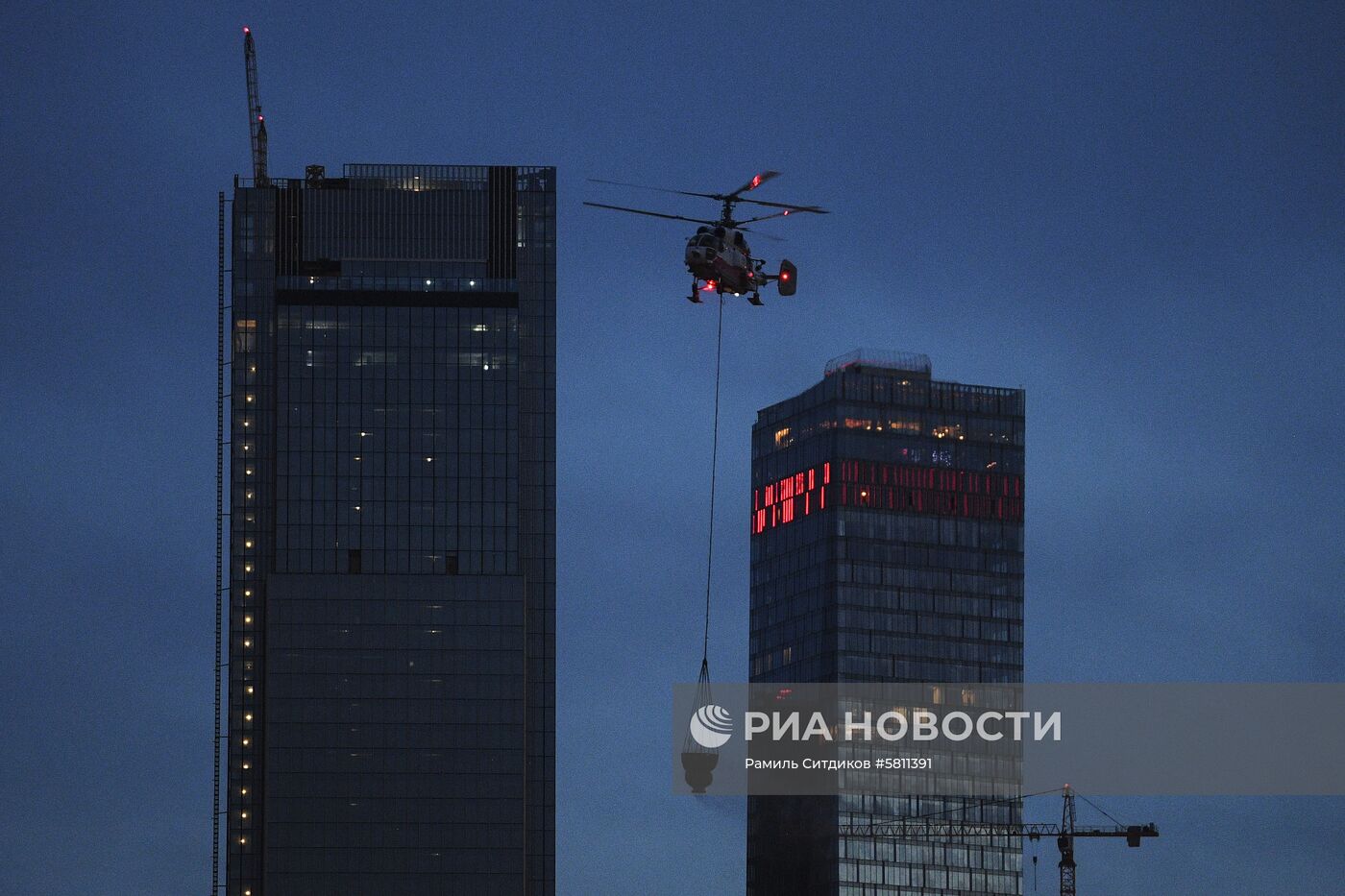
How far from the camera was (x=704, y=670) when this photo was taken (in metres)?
171

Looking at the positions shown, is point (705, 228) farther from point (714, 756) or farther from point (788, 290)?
point (714, 756)

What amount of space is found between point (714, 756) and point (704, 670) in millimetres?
14410

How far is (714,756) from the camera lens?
15688 cm

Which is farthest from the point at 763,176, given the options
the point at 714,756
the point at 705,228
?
the point at 714,756

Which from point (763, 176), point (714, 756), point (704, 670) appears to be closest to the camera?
point (763, 176)

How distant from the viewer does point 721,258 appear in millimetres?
147375

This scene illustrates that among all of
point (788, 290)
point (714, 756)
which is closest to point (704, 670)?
point (714, 756)

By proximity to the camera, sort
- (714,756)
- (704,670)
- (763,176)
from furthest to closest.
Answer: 1. (704,670)
2. (714,756)
3. (763,176)

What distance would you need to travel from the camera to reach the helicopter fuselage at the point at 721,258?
147 metres

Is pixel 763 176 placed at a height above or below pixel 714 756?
above

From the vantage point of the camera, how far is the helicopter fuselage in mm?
146750

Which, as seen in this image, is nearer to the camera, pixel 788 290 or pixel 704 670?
pixel 788 290

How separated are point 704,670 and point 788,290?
27405 millimetres

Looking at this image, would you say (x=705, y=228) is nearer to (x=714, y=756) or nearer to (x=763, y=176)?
(x=763, y=176)
